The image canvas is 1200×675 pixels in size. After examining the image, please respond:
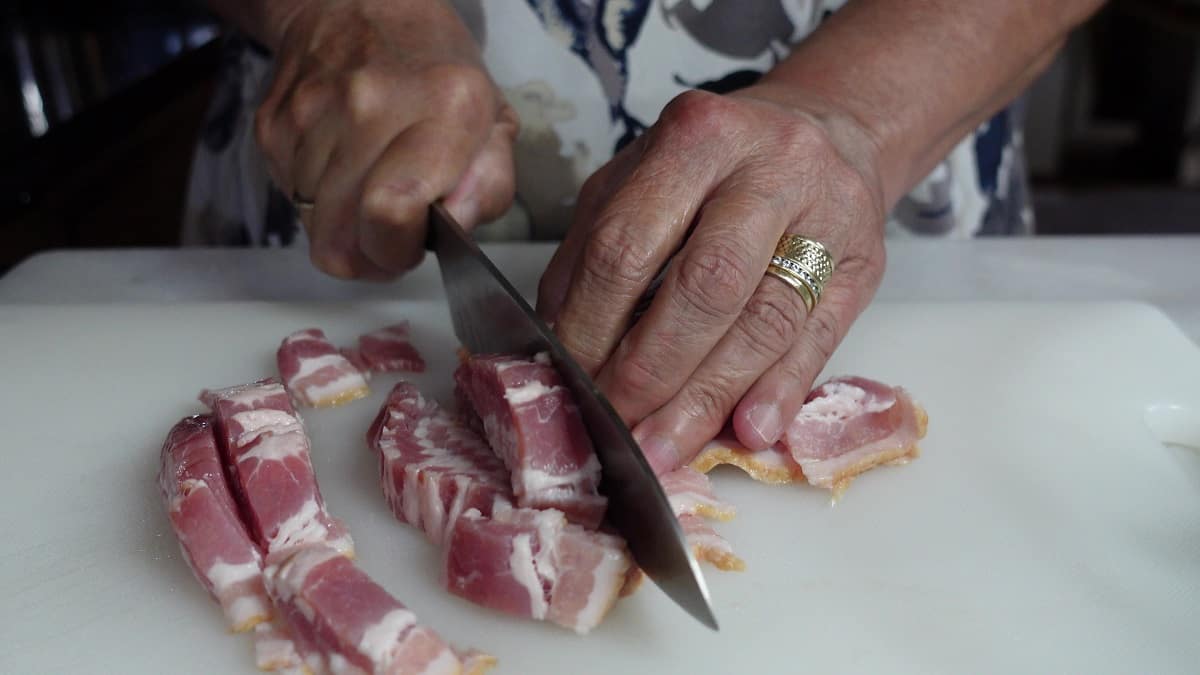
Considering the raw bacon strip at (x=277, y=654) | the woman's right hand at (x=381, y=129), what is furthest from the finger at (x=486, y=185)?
the raw bacon strip at (x=277, y=654)

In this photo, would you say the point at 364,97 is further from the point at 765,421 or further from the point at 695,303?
the point at 765,421

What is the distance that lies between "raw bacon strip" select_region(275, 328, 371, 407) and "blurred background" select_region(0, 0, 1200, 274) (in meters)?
1.47

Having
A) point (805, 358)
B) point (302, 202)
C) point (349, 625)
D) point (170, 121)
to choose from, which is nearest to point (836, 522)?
point (805, 358)

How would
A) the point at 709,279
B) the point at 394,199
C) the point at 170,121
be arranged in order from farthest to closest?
the point at 170,121 < the point at 394,199 < the point at 709,279

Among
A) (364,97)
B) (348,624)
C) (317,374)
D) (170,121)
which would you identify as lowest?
(170,121)

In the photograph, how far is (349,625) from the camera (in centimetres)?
130

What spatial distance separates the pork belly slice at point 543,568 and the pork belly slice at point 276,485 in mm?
228

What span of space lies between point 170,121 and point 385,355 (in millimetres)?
2957

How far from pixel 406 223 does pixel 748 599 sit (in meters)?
0.98

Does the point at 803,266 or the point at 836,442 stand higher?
the point at 803,266

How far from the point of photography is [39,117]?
4.58m

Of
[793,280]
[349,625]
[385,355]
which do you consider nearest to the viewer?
[349,625]

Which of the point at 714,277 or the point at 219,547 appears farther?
the point at 714,277

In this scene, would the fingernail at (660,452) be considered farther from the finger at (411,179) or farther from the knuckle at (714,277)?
the finger at (411,179)
